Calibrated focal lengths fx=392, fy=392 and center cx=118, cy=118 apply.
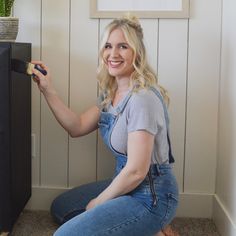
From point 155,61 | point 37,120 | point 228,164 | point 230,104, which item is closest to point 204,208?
point 228,164

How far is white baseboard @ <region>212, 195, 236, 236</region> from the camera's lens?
1.53 meters

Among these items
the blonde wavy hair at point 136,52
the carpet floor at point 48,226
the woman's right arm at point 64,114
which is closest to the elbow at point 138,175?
the blonde wavy hair at point 136,52

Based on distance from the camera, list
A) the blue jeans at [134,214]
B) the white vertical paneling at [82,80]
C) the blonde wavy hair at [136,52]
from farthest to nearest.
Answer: the white vertical paneling at [82,80] < the blonde wavy hair at [136,52] < the blue jeans at [134,214]

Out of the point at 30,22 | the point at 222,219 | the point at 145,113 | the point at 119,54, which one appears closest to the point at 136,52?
the point at 119,54

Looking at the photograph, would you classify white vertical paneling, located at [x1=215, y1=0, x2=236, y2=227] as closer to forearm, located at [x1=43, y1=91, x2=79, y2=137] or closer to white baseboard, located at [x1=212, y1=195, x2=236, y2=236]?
white baseboard, located at [x1=212, y1=195, x2=236, y2=236]

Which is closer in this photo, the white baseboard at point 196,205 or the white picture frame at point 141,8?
the white picture frame at point 141,8

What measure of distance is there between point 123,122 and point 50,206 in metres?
0.75

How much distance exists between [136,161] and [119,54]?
0.40 m

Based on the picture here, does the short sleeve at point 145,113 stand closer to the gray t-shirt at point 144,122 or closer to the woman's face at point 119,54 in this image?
the gray t-shirt at point 144,122

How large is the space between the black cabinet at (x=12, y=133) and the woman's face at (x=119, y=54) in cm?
36

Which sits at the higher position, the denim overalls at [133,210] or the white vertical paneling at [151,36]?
the white vertical paneling at [151,36]

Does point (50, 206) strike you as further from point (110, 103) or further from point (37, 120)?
point (110, 103)

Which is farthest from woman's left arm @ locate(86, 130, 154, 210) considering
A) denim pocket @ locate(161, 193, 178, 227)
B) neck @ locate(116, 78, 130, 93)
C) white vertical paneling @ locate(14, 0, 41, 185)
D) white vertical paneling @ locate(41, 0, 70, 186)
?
white vertical paneling @ locate(14, 0, 41, 185)

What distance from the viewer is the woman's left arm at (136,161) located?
127 cm
